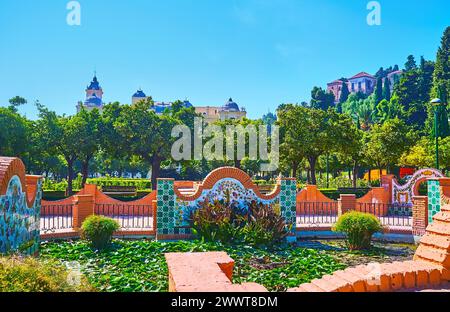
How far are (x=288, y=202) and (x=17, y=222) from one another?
7.87 metres

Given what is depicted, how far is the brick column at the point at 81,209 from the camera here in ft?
43.2

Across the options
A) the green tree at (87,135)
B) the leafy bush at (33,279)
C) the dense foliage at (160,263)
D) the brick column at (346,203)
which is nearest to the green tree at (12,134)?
the green tree at (87,135)

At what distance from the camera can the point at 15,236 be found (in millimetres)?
7703

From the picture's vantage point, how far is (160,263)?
30.2 ft

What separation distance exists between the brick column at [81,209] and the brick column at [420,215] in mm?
9813

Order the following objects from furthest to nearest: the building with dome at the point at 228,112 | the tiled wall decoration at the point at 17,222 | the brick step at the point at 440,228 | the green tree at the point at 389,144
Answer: the building with dome at the point at 228,112
the green tree at the point at 389,144
the tiled wall decoration at the point at 17,222
the brick step at the point at 440,228

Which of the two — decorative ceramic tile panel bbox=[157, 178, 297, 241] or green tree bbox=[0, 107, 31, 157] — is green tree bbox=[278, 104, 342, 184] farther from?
green tree bbox=[0, 107, 31, 157]

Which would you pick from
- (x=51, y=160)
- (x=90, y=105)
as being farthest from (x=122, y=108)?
(x=90, y=105)

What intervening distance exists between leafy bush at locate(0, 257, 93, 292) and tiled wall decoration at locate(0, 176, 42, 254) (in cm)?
278

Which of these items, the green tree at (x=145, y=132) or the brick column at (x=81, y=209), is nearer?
the brick column at (x=81, y=209)

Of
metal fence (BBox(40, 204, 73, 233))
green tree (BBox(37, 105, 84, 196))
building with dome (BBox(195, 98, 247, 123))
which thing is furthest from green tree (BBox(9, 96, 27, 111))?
building with dome (BBox(195, 98, 247, 123))

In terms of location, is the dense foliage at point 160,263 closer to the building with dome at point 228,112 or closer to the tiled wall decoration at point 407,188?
the tiled wall decoration at point 407,188
